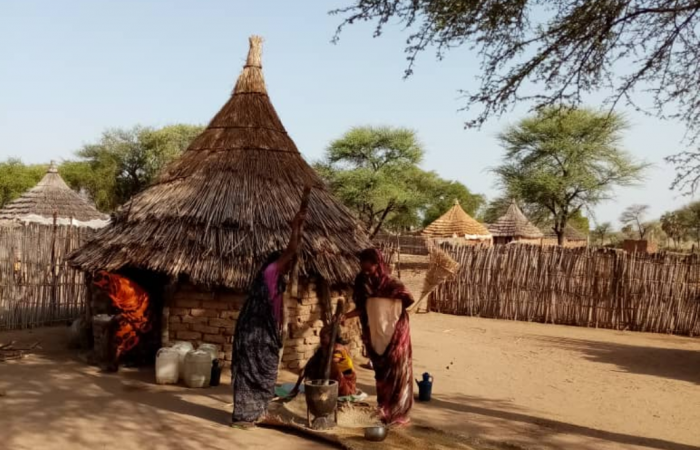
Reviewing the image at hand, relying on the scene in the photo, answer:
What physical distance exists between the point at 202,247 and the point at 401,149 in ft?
78.0

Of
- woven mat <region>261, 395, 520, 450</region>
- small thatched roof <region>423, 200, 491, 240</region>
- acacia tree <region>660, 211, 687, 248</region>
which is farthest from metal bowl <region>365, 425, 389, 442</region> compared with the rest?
acacia tree <region>660, 211, 687, 248</region>

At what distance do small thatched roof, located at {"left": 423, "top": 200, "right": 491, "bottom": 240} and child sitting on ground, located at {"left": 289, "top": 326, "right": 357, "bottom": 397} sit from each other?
62.8 ft

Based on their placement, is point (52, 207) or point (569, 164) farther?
point (569, 164)

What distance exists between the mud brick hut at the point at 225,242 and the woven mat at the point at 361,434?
1.94 meters

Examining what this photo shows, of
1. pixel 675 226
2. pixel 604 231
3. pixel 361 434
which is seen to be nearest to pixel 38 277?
pixel 361 434

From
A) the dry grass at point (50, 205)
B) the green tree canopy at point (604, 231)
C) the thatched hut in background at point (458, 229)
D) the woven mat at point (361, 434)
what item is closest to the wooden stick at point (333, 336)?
the woven mat at point (361, 434)

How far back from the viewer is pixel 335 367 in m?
5.79

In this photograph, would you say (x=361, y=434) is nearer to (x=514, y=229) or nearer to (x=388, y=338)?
(x=388, y=338)

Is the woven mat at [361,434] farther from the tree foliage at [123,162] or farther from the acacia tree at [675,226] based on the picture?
the acacia tree at [675,226]

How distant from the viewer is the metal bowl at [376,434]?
4992mm

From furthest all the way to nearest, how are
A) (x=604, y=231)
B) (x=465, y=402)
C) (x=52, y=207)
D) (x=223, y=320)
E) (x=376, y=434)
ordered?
(x=604, y=231), (x=52, y=207), (x=223, y=320), (x=465, y=402), (x=376, y=434)

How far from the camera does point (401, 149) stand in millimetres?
30750

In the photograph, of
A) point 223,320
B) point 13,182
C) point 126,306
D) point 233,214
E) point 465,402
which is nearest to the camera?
point 465,402

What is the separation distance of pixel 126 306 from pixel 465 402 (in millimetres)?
4142
